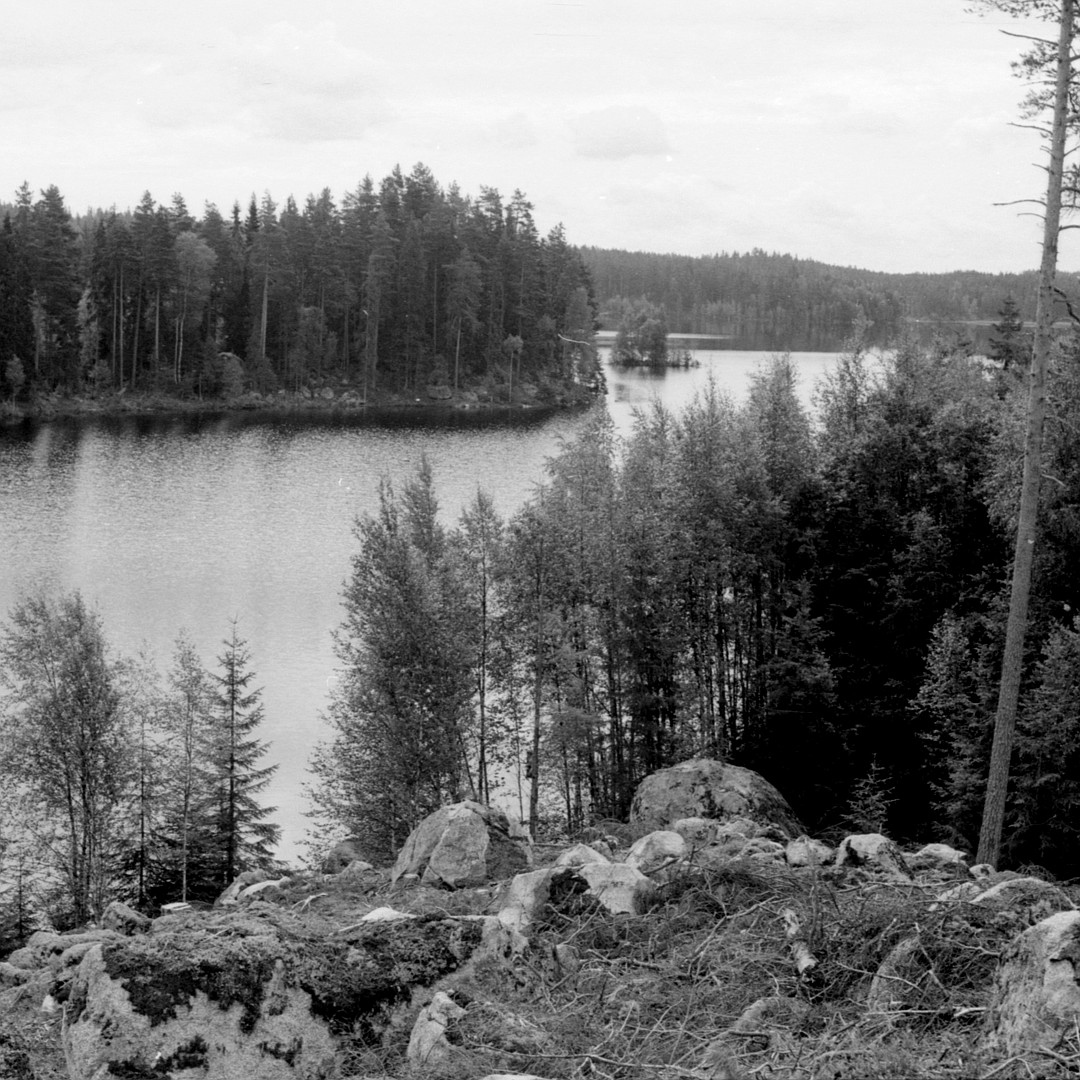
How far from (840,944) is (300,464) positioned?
53.1 metres

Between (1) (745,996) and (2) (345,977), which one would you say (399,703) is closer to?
(2) (345,977)

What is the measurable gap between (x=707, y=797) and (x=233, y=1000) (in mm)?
8834

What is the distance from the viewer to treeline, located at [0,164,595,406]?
261 ft

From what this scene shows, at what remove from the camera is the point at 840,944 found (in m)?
5.68

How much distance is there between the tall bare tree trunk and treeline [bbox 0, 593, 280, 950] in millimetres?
13962

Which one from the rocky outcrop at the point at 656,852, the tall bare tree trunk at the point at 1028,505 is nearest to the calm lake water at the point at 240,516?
the tall bare tree trunk at the point at 1028,505

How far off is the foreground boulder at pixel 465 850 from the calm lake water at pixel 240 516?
51.4ft

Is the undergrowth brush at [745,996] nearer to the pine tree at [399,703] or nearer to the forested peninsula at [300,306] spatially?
the pine tree at [399,703]

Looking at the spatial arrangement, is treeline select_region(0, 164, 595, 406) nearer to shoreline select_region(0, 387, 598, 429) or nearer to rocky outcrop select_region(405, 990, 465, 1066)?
shoreline select_region(0, 387, 598, 429)

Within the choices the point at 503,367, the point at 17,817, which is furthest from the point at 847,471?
the point at 503,367

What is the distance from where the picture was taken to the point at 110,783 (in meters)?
24.0

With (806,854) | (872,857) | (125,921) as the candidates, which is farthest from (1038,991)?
(125,921)

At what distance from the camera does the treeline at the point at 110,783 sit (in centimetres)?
2327

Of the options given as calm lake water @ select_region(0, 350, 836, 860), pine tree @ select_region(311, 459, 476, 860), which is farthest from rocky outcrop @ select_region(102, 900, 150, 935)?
calm lake water @ select_region(0, 350, 836, 860)
